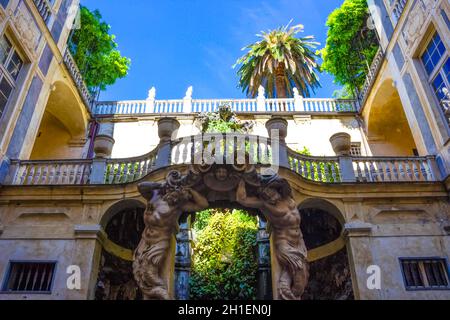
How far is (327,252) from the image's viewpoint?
10172 mm

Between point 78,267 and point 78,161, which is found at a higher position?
point 78,161

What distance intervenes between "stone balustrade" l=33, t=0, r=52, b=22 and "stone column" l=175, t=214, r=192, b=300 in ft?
29.1

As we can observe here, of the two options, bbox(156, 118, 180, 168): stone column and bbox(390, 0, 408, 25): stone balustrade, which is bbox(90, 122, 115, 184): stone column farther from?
bbox(390, 0, 408, 25): stone balustrade

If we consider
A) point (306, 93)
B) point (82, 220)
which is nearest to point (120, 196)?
point (82, 220)

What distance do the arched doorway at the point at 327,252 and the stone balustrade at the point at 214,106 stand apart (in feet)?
27.3

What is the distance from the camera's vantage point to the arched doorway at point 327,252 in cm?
956

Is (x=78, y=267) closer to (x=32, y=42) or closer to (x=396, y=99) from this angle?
(x=32, y=42)

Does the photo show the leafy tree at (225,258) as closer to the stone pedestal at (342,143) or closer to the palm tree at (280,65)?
the stone pedestal at (342,143)

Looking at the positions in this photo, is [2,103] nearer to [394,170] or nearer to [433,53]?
[394,170]

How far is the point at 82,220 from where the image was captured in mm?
9648

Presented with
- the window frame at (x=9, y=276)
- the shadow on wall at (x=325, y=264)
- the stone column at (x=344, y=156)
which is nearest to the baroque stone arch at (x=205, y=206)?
the shadow on wall at (x=325, y=264)

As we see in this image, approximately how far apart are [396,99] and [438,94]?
14.9 ft
